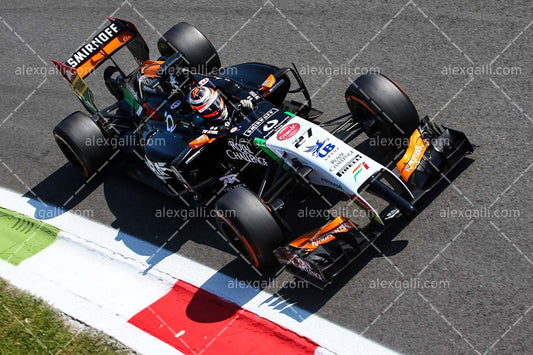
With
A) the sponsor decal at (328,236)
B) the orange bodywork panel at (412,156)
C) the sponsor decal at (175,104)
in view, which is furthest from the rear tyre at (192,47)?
the sponsor decal at (328,236)

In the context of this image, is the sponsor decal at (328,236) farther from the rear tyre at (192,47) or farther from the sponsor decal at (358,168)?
the rear tyre at (192,47)

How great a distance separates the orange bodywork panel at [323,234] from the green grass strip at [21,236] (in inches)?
142

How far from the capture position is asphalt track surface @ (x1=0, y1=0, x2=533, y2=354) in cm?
623

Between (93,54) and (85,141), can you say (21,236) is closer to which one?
(85,141)

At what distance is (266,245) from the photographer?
6.57 metres

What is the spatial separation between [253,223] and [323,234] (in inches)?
31.3

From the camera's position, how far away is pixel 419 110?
860 centimetres

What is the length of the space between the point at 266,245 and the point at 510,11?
6.00 meters

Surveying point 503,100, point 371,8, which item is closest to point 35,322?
point 503,100

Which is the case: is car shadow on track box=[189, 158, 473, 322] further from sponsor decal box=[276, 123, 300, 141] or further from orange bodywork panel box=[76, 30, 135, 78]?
orange bodywork panel box=[76, 30, 135, 78]

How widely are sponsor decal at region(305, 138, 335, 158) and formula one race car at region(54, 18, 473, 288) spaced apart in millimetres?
13

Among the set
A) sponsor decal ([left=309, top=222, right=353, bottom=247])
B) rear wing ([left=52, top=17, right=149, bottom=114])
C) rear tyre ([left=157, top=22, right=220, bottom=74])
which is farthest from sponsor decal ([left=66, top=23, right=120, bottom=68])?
sponsor decal ([left=309, top=222, right=353, bottom=247])

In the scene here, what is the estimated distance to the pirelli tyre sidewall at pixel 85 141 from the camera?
8680 millimetres

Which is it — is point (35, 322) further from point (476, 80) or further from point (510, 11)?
point (510, 11)
